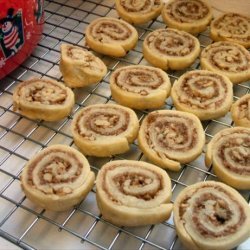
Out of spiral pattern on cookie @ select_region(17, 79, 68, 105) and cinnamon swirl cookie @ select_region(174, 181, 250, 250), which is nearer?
cinnamon swirl cookie @ select_region(174, 181, 250, 250)

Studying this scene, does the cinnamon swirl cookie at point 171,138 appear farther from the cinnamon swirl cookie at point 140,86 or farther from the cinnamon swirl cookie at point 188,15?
the cinnamon swirl cookie at point 188,15

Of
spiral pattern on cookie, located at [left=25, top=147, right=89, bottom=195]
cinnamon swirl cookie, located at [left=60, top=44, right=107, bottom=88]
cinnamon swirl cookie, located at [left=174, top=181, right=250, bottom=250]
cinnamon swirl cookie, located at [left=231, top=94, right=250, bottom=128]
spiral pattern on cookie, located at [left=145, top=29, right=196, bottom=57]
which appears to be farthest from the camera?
spiral pattern on cookie, located at [left=145, top=29, right=196, bottom=57]

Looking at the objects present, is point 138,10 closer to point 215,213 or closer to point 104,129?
point 104,129

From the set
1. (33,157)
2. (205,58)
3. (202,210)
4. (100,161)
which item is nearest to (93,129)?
(100,161)

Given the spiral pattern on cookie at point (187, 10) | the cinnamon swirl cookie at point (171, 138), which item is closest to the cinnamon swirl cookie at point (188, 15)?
the spiral pattern on cookie at point (187, 10)

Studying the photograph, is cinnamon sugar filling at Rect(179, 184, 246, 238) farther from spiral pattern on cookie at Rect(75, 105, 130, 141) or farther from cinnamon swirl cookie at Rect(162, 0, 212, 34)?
cinnamon swirl cookie at Rect(162, 0, 212, 34)

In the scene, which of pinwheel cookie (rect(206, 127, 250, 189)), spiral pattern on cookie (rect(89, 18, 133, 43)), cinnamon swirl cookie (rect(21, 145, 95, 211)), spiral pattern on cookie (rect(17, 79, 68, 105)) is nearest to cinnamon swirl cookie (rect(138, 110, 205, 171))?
pinwheel cookie (rect(206, 127, 250, 189))

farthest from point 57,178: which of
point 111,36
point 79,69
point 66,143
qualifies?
point 111,36
